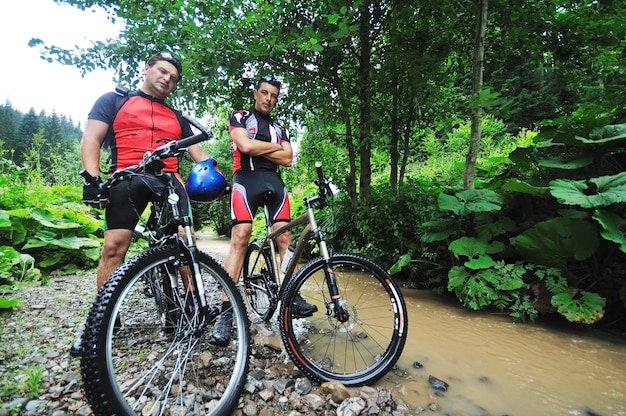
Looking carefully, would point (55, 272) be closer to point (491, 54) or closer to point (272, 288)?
point (272, 288)

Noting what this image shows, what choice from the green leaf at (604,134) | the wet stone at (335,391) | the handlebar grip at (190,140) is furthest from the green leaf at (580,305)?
the handlebar grip at (190,140)

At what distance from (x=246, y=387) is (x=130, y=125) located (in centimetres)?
188

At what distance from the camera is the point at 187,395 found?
5.42 feet

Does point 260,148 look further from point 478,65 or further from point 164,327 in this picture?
point 478,65

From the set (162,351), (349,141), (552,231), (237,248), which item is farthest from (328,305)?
(349,141)

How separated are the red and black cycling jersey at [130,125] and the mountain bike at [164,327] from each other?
376mm

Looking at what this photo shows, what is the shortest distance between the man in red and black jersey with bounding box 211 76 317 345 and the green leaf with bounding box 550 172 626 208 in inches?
91.5

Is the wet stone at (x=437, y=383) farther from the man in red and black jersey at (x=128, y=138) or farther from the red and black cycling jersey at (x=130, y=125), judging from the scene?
the red and black cycling jersey at (x=130, y=125)

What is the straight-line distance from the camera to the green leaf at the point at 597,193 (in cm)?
232

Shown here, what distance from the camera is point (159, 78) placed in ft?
7.09

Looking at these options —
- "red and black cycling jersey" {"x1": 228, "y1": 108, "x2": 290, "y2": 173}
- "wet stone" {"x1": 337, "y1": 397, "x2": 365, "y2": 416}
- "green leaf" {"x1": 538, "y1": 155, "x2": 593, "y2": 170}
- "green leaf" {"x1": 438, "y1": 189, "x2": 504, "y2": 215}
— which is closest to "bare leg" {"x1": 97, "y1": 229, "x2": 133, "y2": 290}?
"red and black cycling jersey" {"x1": 228, "y1": 108, "x2": 290, "y2": 173}

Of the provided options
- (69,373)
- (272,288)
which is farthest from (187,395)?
(272,288)

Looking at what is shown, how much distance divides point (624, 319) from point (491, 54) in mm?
3714

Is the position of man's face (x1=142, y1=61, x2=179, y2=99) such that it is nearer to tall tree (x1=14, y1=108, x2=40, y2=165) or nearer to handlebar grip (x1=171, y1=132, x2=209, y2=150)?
handlebar grip (x1=171, y1=132, x2=209, y2=150)
